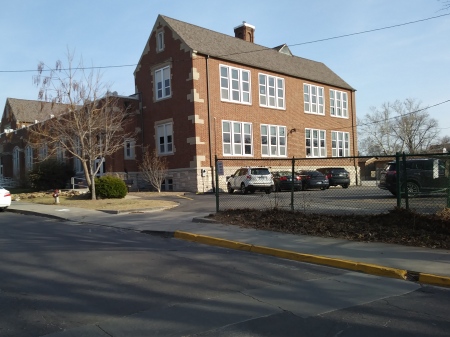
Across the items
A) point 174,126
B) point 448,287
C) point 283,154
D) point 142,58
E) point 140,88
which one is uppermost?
point 142,58

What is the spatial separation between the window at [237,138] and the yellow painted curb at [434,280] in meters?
22.2

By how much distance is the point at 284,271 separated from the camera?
7129 mm

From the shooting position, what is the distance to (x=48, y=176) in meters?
31.5

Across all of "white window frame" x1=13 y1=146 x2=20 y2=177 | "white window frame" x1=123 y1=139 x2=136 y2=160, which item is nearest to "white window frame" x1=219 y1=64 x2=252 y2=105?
"white window frame" x1=123 y1=139 x2=136 y2=160

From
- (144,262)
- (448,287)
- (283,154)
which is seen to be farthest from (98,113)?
(448,287)

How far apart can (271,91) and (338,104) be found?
1022 centimetres

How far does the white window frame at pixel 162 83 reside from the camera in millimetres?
29078

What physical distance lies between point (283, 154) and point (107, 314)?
28666 mm

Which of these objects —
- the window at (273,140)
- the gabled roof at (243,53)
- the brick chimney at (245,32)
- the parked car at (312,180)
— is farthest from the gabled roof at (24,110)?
the parked car at (312,180)

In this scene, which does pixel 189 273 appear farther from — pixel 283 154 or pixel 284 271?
pixel 283 154

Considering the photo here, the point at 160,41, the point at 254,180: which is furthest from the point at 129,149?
the point at 254,180

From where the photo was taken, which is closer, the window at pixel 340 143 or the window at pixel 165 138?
the window at pixel 165 138

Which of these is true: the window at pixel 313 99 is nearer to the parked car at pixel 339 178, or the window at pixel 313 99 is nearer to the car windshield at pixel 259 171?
the parked car at pixel 339 178

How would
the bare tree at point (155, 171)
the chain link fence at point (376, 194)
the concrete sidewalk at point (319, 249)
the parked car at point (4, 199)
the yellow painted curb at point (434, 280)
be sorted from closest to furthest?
the yellow painted curb at point (434, 280) → the concrete sidewalk at point (319, 249) → the chain link fence at point (376, 194) → the parked car at point (4, 199) → the bare tree at point (155, 171)
